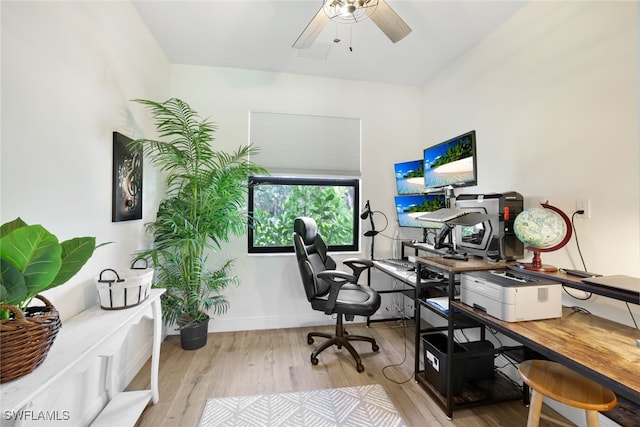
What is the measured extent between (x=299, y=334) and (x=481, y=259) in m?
1.87

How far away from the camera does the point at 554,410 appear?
1681mm

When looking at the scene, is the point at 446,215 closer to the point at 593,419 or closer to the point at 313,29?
the point at 593,419

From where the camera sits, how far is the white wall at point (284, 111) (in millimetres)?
2779

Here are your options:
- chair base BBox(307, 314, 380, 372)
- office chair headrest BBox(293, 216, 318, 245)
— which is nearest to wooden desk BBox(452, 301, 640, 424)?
chair base BBox(307, 314, 380, 372)

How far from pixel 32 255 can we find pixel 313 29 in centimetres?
180

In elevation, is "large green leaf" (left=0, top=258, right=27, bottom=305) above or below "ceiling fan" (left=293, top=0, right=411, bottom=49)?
below

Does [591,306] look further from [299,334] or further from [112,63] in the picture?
[112,63]

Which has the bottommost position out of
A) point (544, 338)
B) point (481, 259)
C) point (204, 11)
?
point (544, 338)

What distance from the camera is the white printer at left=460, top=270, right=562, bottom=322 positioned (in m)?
1.31

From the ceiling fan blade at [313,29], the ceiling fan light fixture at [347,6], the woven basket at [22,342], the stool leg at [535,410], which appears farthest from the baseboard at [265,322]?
the ceiling fan light fixture at [347,6]

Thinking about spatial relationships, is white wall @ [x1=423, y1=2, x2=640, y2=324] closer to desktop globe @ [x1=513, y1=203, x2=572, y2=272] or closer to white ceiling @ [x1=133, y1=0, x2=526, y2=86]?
desktop globe @ [x1=513, y1=203, x2=572, y2=272]

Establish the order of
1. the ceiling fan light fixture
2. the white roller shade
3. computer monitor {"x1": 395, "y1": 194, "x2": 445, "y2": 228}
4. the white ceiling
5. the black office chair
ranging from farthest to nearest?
the white roller shade < computer monitor {"x1": 395, "y1": 194, "x2": 445, "y2": 228} < the black office chair < the white ceiling < the ceiling fan light fixture

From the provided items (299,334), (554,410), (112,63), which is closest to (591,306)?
(554,410)

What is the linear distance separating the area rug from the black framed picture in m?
1.45
